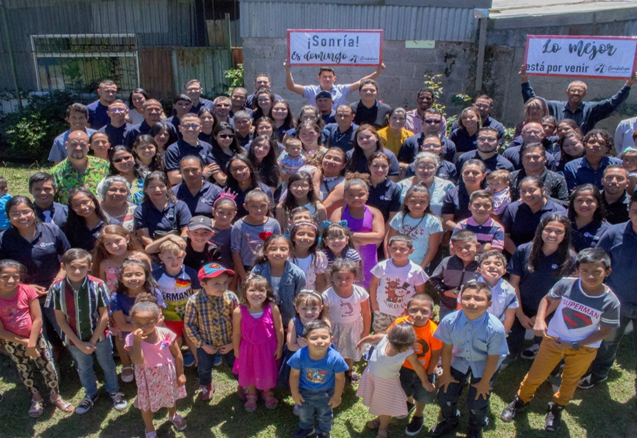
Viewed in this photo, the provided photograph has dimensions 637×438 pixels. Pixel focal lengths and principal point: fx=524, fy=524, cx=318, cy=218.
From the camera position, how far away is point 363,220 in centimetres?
484

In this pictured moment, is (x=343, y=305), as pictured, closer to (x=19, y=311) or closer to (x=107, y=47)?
(x=19, y=311)

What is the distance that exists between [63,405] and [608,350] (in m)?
4.43

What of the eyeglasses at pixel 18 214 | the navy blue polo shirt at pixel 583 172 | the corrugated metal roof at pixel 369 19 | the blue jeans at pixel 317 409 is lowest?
the blue jeans at pixel 317 409

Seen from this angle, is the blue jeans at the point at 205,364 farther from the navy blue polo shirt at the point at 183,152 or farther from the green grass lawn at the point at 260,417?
Result: the navy blue polo shirt at the point at 183,152

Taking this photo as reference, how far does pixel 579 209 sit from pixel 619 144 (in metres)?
2.48

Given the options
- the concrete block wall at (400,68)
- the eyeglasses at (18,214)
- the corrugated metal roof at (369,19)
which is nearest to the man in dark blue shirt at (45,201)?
the eyeglasses at (18,214)

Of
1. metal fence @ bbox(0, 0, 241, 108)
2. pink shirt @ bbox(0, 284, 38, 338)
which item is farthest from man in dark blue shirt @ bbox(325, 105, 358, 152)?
metal fence @ bbox(0, 0, 241, 108)

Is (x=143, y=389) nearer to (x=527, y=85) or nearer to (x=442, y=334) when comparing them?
(x=442, y=334)

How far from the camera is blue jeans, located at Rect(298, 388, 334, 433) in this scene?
3678 millimetres

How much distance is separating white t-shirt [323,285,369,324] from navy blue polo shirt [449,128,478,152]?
3.05m

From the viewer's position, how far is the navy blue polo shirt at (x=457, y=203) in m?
5.15

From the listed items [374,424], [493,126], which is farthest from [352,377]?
[493,126]

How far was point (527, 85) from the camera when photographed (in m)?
7.27

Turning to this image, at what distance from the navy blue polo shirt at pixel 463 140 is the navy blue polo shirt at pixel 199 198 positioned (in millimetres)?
3073
